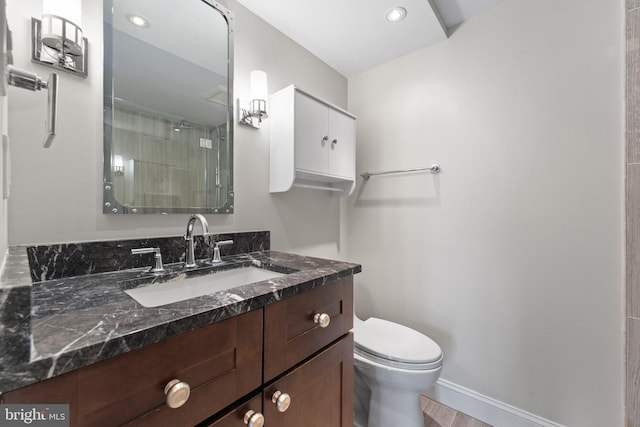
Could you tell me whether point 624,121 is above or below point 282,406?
above

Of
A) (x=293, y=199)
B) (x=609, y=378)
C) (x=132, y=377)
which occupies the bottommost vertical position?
(x=609, y=378)

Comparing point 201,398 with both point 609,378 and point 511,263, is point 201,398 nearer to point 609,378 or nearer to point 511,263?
point 511,263

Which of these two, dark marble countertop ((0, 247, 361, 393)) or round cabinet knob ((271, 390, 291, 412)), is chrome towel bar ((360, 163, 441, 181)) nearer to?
dark marble countertop ((0, 247, 361, 393))

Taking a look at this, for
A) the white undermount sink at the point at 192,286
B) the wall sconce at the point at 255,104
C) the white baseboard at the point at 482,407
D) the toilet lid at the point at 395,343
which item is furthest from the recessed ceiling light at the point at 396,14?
the white baseboard at the point at 482,407

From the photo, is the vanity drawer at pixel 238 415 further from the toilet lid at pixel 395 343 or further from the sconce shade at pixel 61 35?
the sconce shade at pixel 61 35

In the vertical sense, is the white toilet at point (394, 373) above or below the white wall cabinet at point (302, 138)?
below

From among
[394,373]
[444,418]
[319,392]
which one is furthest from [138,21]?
[444,418]

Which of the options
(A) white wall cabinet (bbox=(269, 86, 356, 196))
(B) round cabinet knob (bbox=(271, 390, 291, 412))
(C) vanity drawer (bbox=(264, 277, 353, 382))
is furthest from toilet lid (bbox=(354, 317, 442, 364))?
(A) white wall cabinet (bbox=(269, 86, 356, 196))

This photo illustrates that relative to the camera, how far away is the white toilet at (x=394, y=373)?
1251mm

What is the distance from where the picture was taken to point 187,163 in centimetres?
121

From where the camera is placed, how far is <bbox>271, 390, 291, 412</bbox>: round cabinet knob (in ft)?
2.40

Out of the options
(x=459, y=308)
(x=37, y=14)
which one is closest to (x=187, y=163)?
(x=37, y=14)

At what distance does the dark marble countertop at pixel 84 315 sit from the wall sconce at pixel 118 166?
0.36 meters

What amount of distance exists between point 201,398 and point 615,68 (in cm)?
199
